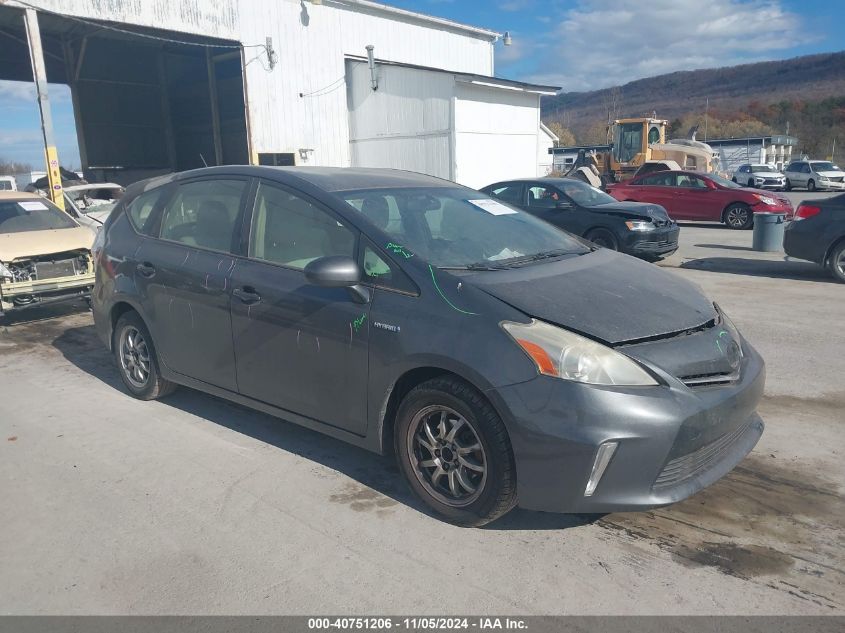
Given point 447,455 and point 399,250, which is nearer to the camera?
point 447,455

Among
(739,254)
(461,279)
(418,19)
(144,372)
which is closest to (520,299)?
(461,279)

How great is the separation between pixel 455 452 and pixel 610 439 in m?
0.77

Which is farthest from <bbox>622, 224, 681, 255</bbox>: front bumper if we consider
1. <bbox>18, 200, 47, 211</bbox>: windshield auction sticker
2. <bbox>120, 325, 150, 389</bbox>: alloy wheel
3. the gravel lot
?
<bbox>18, 200, 47, 211</bbox>: windshield auction sticker

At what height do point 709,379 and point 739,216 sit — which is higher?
point 709,379

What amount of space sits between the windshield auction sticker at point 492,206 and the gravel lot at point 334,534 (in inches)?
68.6

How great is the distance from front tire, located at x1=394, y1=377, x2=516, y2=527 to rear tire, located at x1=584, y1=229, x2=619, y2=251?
8229mm

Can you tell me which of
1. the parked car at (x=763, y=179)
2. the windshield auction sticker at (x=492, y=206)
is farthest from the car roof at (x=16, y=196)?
the parked car at (x=763, y=179)

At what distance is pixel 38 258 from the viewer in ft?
25.8

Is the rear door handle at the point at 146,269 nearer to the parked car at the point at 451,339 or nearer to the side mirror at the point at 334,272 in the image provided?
the parked car at the point at 451,339

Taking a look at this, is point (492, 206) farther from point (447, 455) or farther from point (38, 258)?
point (38, 258)

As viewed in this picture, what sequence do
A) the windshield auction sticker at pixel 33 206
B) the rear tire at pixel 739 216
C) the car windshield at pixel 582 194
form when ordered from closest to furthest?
the windshield auction sticker at pixel 33 206 → the car windshield at pixel 582 194 → the rear tire at pixel 739 216

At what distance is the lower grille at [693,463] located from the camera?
2932mm

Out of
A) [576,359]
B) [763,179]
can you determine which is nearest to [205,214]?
[576,359]

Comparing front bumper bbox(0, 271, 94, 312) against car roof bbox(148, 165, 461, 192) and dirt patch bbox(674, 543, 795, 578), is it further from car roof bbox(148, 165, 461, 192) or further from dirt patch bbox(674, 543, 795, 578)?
dirt patch bbox(674, 543, 795, 578)
